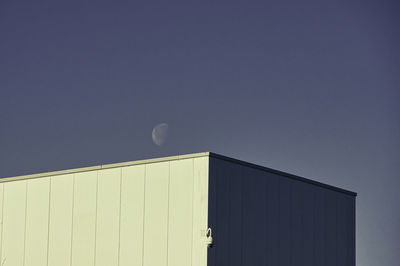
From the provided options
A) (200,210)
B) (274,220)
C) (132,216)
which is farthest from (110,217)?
(274,220)

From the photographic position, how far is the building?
18578mm

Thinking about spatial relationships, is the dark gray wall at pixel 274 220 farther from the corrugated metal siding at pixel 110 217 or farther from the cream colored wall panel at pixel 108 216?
the cream colored wall panel at pixel 108 216

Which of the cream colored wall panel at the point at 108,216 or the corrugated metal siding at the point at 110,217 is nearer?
the corrugated metal siding at the point at 110,217

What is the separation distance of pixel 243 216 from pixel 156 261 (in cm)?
270

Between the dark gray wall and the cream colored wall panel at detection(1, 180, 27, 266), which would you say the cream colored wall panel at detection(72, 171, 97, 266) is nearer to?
the cream colored wall panel at detection(1, 180, 27, 266)

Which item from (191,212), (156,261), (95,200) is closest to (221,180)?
(191,212)

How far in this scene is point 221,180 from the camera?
61.9ft

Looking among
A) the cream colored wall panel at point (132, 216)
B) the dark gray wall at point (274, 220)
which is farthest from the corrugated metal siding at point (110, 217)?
the dark gray wall at point (274, 220)

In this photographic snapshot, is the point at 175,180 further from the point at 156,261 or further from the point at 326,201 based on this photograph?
the point at 326,201

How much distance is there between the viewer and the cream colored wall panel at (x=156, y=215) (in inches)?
746

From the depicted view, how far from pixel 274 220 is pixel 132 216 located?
4280 millimetres

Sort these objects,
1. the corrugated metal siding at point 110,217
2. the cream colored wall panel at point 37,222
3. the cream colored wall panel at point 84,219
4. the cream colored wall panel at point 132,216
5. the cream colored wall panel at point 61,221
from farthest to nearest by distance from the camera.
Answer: the cream colored wall panel at point 37,222
the cream colored wall panel at point 61,221
the cream colored wall panel at point 84,219
the cream colored wall panel at point 132,216
the corrugated metal siding at point 110,217

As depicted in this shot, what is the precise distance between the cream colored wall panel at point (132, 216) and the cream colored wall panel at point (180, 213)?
104cm

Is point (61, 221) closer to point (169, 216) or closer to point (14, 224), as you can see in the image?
point (14, 224)
